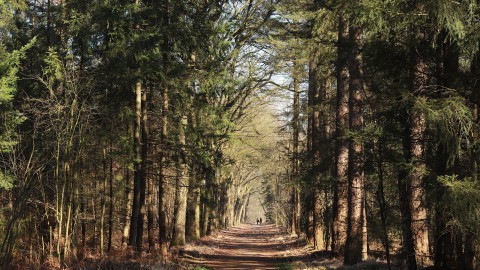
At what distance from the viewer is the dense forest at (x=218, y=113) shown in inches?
324

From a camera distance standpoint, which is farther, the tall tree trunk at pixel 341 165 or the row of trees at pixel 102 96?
the tall tree trunk at pixel 341 165

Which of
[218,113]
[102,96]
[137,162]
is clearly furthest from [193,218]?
[102,96]

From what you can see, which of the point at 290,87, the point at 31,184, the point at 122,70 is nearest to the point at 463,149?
the point at 31,184

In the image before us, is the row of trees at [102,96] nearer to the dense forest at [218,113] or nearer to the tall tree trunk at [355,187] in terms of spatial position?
the dense forest at [218,113]

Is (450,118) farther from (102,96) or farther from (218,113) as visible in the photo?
(218,113)

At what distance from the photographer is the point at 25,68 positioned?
1697 centimetres

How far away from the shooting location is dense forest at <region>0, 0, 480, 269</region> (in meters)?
8.23

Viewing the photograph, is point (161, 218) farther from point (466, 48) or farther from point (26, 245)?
point (466, 48)

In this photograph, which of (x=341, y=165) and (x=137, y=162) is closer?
(x=137, y=162)

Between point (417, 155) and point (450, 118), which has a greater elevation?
point (450, 118)

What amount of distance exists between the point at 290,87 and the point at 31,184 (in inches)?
798

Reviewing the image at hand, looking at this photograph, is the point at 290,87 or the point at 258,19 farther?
the point at 290,87

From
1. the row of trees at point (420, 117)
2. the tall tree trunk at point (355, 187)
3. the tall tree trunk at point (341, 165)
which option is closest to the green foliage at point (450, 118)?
the row of trees at point (420, 117)

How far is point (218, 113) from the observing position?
19.0m
